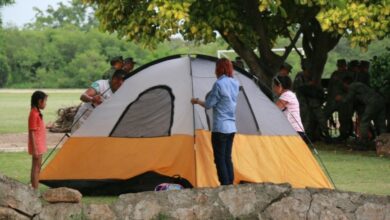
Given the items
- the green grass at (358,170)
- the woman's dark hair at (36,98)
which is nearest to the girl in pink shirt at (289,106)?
the green grass at (358,170)

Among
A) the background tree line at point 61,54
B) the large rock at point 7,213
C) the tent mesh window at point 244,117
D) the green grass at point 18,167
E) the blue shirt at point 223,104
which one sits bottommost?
the background tree line at point 61,54

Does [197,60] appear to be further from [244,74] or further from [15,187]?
[15,187]

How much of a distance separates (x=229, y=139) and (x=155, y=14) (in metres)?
7.70

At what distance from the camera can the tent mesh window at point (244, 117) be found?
13.2 m

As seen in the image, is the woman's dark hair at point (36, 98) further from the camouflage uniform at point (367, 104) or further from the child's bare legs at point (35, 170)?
the camouflage uniform at point (367, 104)

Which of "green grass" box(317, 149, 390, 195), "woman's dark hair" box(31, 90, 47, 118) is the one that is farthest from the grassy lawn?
"woman's dark hair" box(31, 90, 47, 118)

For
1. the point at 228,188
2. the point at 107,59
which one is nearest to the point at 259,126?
the point at 228,188

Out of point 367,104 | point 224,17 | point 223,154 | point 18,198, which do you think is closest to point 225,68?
point 223,154

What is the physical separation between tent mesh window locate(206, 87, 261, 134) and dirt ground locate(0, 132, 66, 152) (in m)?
7.49

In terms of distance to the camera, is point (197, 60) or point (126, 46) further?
point (126, 46)

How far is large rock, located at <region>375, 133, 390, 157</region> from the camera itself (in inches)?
741

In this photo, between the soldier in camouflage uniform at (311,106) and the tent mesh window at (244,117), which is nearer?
the tent mesh window at (244,117)

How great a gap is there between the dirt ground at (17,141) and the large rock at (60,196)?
33.6ft

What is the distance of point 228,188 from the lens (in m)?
9.82
